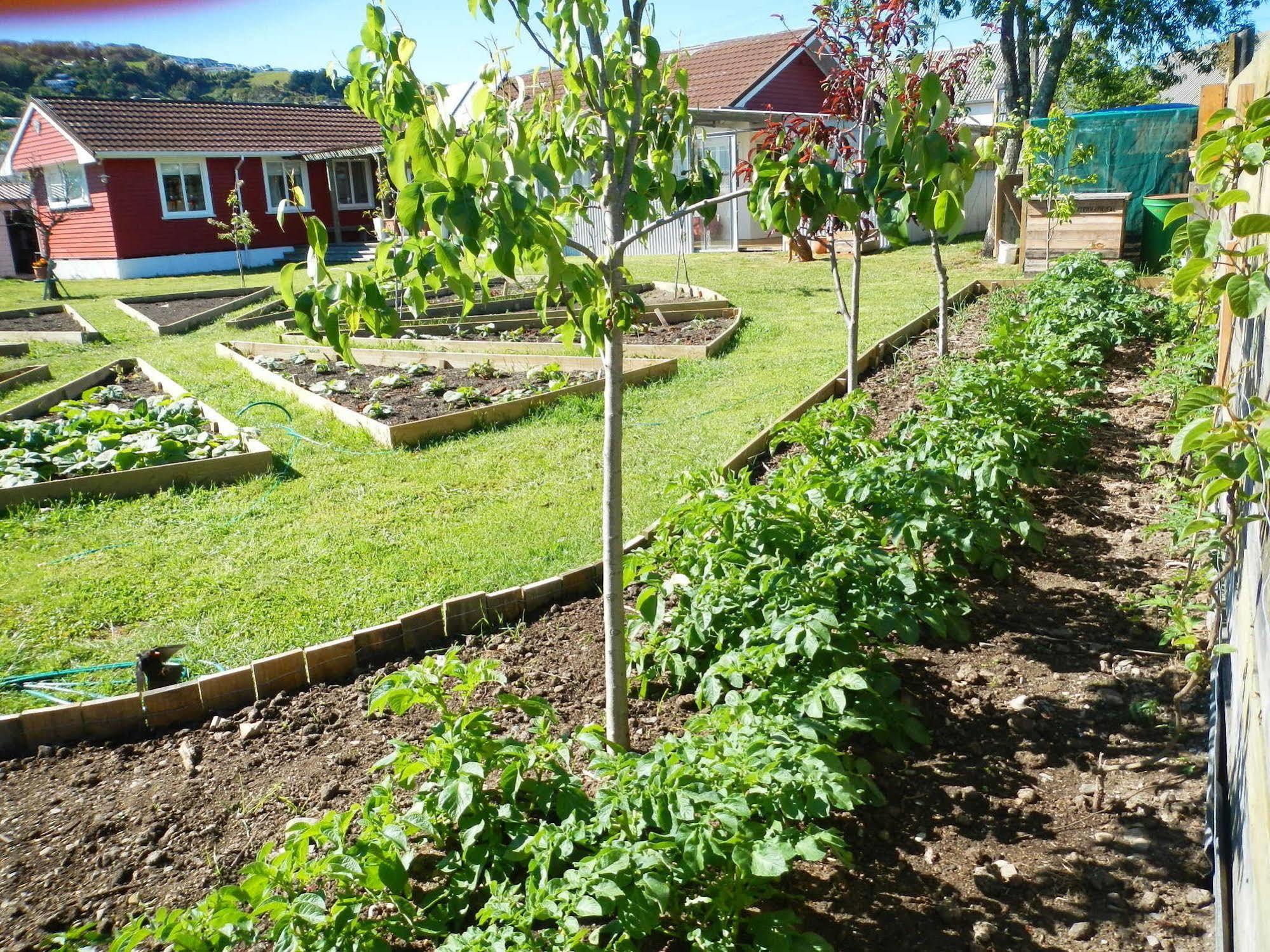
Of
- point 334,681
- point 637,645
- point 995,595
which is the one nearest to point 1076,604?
point 995,595

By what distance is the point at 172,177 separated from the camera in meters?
26.0

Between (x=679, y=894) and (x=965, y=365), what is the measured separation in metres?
4.20

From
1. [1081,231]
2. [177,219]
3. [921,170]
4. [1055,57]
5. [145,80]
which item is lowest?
[1081,231]

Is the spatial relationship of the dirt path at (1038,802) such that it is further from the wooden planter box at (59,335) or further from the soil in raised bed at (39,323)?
the soil in raised bed at (39,323)

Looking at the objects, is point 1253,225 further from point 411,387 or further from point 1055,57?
point 1055,57

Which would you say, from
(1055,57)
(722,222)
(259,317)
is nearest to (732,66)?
(722,222)

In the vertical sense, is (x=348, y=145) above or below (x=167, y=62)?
below

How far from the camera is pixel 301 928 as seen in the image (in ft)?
7.21

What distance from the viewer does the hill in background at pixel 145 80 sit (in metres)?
65.1

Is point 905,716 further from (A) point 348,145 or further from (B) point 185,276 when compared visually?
(A) point 348,145

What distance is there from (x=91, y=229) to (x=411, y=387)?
2124 cm

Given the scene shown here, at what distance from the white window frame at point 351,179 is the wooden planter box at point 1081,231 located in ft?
63.5

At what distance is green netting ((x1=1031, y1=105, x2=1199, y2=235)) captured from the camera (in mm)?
18438

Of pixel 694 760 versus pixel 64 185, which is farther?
pixel 64 185
